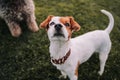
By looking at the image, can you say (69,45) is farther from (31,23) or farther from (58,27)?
(31,23)

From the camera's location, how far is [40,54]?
19.0 feet

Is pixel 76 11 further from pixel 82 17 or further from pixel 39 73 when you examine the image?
pixel 39 73

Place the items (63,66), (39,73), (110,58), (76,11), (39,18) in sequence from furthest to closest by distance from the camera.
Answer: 1. (76,11)
2. (39,18)
3. (110,58)
4. (39,73)
5. (63,66)

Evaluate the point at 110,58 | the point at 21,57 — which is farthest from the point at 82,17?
the point at 21,57

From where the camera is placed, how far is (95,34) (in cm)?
498

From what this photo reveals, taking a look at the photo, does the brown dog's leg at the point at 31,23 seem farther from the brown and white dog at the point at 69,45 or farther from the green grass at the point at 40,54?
the brown and white dog at the point at 69,45

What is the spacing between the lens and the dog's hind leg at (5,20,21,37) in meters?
5.96

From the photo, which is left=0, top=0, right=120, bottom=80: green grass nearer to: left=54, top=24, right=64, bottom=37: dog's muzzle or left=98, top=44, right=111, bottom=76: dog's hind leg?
left=98, top=44, right=111, bottom=76: dog's hind leg

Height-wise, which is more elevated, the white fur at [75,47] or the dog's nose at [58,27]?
the dog's nose at [58,27]

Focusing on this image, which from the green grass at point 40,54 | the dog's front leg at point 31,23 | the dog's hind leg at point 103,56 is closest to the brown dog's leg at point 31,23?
the dog's front leg at point 31,23

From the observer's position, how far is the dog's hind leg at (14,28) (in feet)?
19.6

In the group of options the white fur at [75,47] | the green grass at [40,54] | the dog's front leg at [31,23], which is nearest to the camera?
the white fur at [75,47]

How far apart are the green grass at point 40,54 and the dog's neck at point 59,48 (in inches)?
42.4

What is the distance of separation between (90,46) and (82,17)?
7.02ft
